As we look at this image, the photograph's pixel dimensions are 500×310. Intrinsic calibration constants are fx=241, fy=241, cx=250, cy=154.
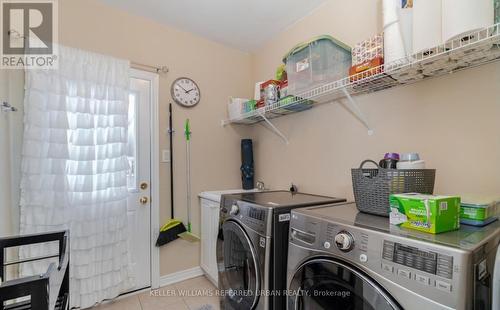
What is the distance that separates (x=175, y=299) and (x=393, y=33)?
2460 mm

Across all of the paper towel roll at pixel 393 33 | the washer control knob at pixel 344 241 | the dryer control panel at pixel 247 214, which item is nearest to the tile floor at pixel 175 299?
the dryer control panel at pixel 247 214

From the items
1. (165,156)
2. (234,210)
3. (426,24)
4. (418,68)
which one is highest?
(426,24)

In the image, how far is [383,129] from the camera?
5.17ft

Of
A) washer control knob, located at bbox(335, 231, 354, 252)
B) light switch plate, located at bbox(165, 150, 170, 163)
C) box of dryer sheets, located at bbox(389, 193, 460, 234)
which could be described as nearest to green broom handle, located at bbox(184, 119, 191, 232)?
light switch plate, located at bbox(165, 150, 170, 163)

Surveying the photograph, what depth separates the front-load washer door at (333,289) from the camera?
827mm

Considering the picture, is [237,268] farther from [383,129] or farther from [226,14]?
[226,14]

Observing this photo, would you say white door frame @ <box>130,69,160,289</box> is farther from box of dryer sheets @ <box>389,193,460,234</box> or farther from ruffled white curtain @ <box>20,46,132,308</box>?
box of dryer sheets @ <box>389,193,460,234</box>

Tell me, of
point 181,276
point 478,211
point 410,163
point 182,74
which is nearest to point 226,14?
point 182,74

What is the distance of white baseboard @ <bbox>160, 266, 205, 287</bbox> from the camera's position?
226cm

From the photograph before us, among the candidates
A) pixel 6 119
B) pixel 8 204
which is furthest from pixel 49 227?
pixel 6 119

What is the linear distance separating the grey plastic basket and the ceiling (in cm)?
157

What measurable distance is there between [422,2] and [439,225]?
3.20 ft

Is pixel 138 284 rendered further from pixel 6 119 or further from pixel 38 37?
pixel 38 37

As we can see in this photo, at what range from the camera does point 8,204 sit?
1615 millimetres
